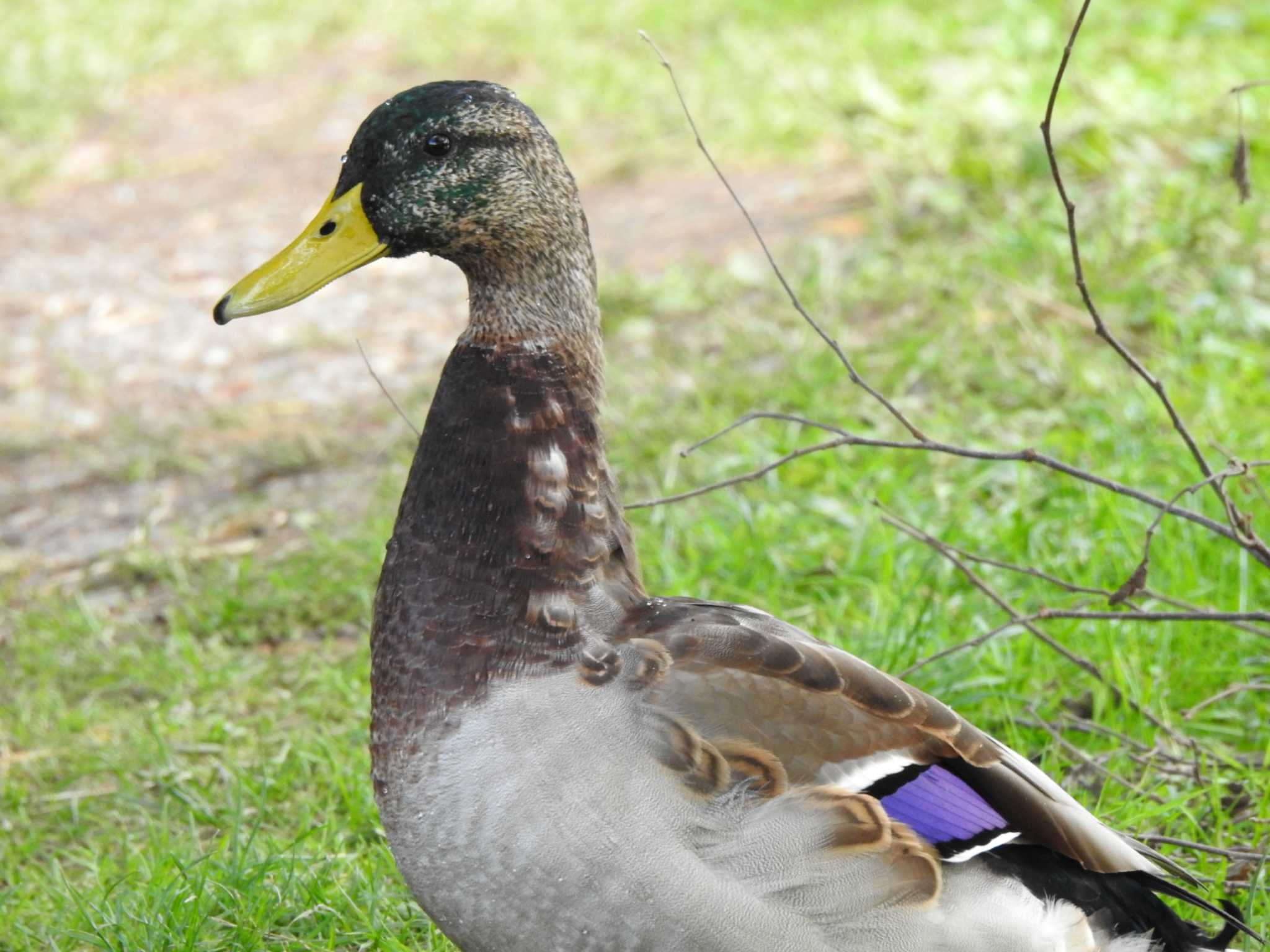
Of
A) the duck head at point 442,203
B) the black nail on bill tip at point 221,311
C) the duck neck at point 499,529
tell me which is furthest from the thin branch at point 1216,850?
the black nail on bill tip at point 221,311

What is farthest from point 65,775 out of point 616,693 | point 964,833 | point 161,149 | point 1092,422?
point 161,149

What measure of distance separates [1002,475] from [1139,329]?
3.37ft

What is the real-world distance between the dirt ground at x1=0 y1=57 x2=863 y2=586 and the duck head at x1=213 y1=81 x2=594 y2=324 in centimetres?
217

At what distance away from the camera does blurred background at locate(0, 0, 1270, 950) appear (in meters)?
3.11

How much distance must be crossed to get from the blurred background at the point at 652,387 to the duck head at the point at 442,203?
102 cm

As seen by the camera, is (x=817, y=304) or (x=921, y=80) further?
(x=921, y=80)

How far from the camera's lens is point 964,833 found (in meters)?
2.13

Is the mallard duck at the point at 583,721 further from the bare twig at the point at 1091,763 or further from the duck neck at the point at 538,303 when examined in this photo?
the bare twig at the point at 1091,763

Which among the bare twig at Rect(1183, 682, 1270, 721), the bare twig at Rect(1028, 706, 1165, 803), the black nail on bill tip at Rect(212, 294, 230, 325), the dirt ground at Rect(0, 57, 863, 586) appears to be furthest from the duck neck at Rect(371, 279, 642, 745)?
the dirt ground at Rect(0, 57, 863, 586)

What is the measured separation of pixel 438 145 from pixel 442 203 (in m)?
0.08

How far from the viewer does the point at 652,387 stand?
486 cm

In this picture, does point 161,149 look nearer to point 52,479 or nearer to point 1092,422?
point 52,479

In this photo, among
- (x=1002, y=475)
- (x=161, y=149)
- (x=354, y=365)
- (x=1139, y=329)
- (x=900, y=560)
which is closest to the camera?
(x=900, y=560)

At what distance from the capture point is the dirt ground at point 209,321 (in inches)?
186
